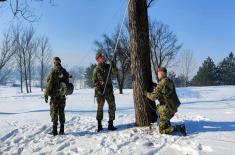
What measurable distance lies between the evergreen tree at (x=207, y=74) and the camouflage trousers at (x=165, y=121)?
57.3 metres

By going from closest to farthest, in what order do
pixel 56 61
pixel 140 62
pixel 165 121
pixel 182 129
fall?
pixel 182 129 < pixel 165 121 < pixel 140 62 < pixel 56 61

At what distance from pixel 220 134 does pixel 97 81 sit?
3.22m

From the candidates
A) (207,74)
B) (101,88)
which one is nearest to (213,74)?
(207,74)

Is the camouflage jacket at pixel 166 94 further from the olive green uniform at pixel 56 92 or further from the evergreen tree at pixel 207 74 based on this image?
the evergreen tree at pixel 207 74

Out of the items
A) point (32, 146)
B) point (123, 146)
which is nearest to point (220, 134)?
point (123, 146)

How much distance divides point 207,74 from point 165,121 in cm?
5771

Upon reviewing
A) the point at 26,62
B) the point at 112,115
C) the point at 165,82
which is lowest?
the point at 112,115

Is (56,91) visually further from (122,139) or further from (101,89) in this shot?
(122,139)

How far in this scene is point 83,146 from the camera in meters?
7.65

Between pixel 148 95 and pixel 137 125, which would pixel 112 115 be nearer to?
pixel 137 125

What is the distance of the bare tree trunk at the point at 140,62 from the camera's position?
28.9 feet

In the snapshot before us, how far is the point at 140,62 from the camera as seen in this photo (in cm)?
882

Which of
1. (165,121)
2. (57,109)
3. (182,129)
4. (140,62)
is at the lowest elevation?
(182,129)

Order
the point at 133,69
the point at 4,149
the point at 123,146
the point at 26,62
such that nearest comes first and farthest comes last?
the point at 123,146, the point at 4,149, the point at 133,69, the point at 26,62
